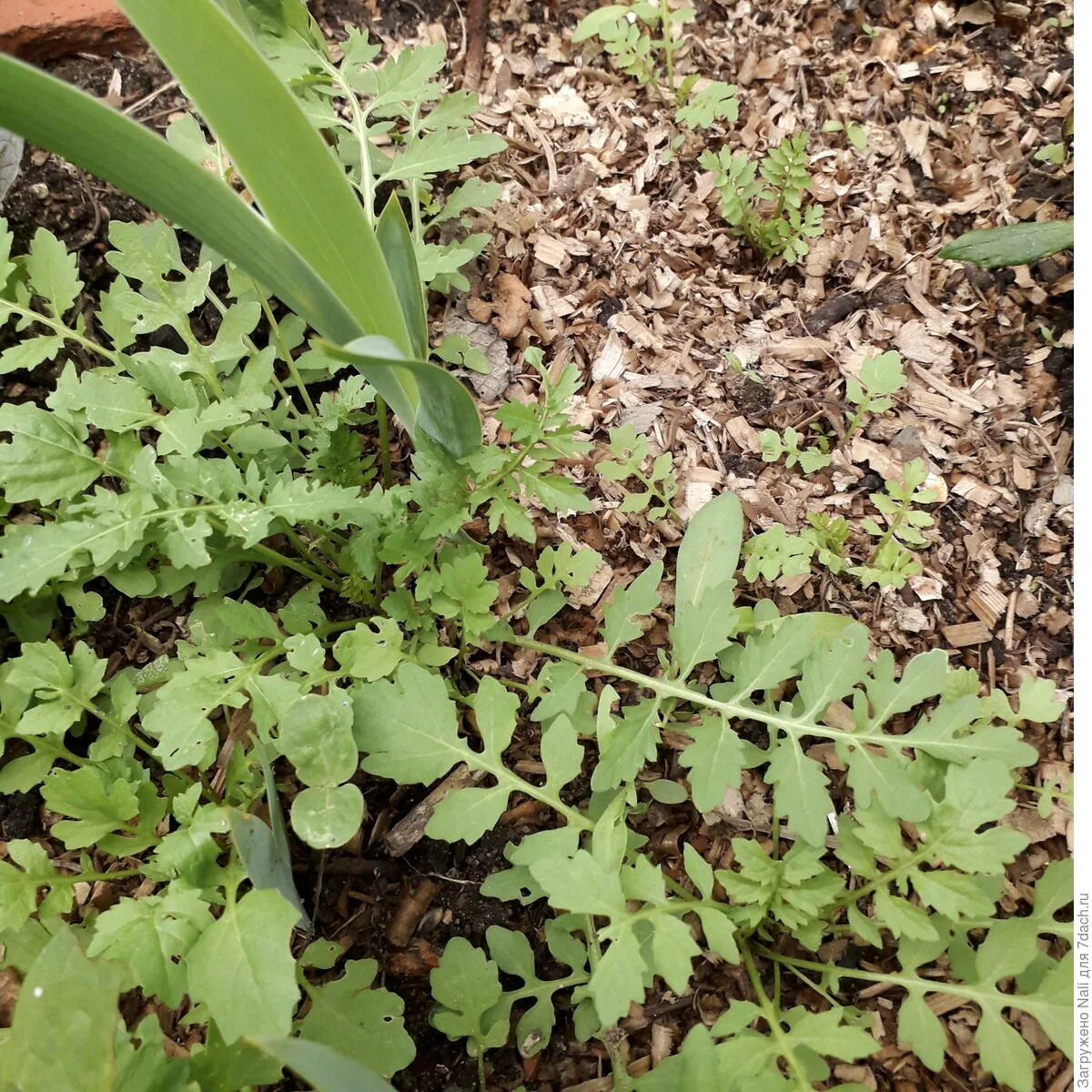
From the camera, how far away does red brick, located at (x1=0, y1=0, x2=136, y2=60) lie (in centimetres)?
149

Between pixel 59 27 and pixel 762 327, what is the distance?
4.40ft

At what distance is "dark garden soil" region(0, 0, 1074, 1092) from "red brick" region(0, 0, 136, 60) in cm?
3

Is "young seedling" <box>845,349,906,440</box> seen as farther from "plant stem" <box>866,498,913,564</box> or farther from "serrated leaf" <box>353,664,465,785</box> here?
"serrated leaf" <box>353,664,465,785</box>

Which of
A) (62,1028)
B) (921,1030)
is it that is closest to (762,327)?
(921,1030)

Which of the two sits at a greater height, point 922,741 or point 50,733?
point 50,733

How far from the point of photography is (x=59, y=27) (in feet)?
4.96

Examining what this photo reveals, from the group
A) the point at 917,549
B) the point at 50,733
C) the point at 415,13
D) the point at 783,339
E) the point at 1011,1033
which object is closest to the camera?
the point at 1011,1033

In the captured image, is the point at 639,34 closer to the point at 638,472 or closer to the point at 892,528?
the point at 638,472

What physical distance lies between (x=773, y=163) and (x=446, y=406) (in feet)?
2.75

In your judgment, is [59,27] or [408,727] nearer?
[408,727]

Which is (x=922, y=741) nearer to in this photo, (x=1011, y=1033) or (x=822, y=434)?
(x=1011, y=1033)

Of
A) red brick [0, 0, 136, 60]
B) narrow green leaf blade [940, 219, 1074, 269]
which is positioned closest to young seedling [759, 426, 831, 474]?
narrow green leaf blade [940, 219, 1074, 269]

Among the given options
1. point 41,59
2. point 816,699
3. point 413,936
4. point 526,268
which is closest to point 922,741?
point 816,699

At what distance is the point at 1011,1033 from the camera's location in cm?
92
